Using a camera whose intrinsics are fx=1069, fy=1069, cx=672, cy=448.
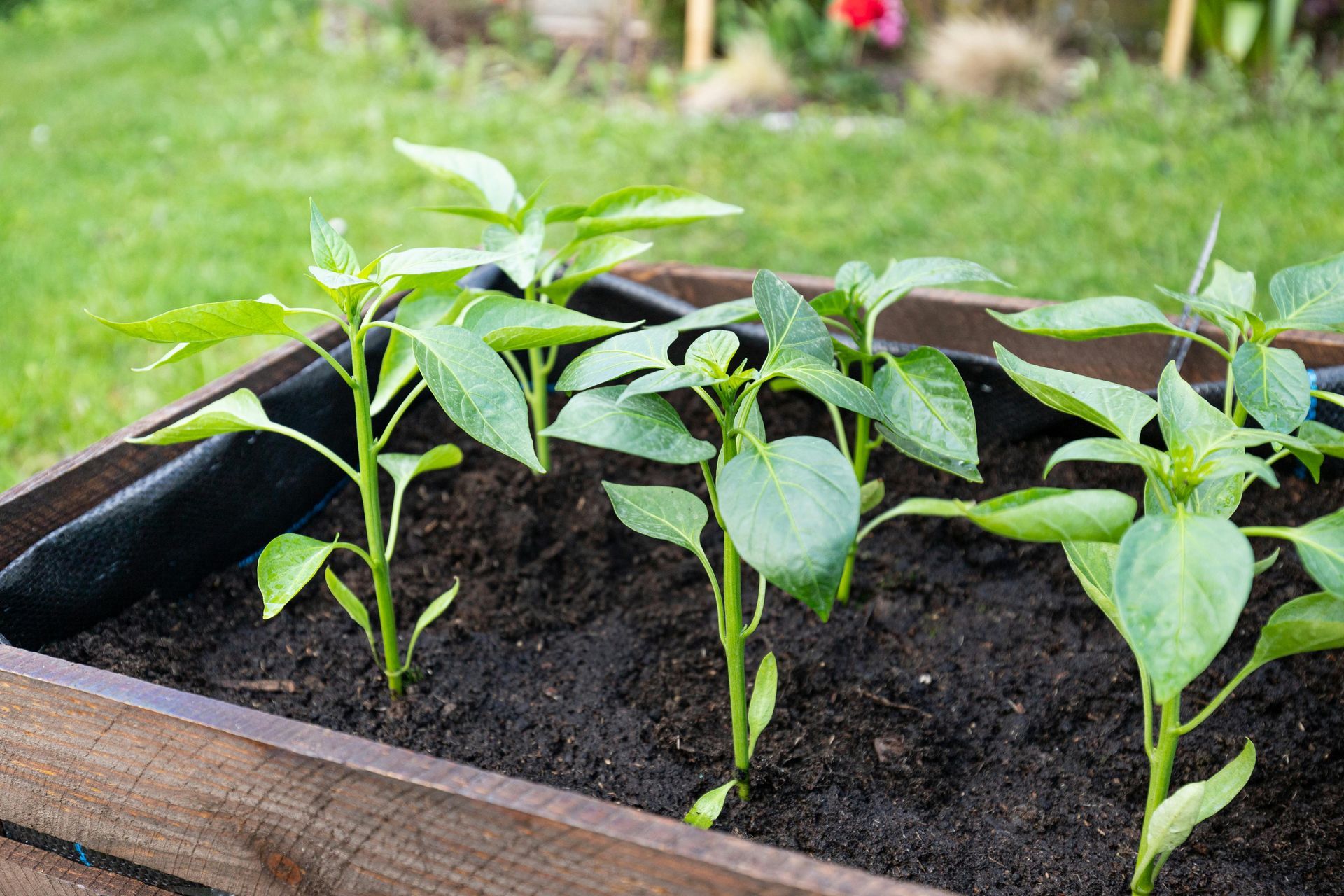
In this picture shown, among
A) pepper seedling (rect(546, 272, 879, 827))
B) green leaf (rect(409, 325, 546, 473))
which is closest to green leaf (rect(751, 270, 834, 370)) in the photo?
pepper seedling (rect(546, 272, 879, 827))

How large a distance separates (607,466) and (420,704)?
1.95ft

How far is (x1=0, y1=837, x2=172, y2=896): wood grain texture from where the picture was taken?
3.43 feet

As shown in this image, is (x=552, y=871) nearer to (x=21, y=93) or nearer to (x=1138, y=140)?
(x=1138, y=140)

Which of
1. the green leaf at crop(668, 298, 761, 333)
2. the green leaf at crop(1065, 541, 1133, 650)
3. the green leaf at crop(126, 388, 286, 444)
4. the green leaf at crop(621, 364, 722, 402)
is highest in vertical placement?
the green leaf at crop(621, 364, 722, 402)

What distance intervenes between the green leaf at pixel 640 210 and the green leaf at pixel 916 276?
0.23 metres

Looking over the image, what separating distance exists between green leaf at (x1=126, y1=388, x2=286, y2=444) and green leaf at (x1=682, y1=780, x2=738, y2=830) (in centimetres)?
58

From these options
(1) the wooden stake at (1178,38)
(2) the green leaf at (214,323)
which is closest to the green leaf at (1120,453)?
(2) the green leaf at (214,323)

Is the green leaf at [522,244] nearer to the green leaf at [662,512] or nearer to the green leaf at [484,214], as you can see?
the green leaf at [484,214]

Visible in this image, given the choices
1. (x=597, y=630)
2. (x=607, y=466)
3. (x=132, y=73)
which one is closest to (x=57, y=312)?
(x=607, y=466)

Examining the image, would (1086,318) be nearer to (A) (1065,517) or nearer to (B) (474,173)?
(A) (1065,517)

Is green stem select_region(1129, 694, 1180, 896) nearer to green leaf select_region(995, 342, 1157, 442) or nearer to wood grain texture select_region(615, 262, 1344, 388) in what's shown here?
green leaf select_region(995, 342, 1157, 442)

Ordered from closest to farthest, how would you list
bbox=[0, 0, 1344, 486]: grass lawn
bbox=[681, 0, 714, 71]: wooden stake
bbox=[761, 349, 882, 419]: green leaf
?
bbox=[761, 349, 882, 419]: green leaf, bbox=[0, 0, 1344, 486]: grass lawn, bbox=[681, 0, 714, 71]: wooden stake

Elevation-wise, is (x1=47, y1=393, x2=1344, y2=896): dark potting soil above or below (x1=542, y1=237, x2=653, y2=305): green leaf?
below

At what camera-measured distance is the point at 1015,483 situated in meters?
1.66
